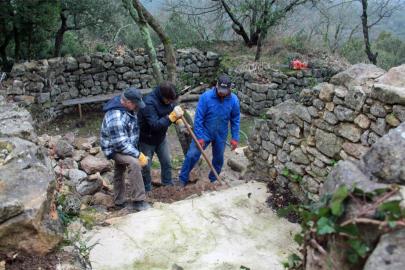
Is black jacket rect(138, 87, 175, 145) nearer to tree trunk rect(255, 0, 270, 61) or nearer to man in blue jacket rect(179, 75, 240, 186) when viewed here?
man in blue jacket rect(179, 75, 240, 186)

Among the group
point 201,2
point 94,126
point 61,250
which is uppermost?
point 201,2

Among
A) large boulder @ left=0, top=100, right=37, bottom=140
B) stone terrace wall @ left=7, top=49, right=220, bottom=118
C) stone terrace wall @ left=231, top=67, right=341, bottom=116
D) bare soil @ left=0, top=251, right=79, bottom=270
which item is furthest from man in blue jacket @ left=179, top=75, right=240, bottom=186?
stone terrace wall @ left=7, top=49, right=220, bottom=118

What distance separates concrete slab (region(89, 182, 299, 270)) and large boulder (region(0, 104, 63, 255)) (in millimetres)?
626

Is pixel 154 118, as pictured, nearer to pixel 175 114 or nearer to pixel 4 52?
pixel 175 114

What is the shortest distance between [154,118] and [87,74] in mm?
6357

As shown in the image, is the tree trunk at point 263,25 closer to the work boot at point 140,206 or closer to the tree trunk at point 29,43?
the tree trunk at point 29,43

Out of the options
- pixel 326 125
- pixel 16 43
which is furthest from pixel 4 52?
pixel 326 125

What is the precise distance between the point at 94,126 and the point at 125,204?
531 cm

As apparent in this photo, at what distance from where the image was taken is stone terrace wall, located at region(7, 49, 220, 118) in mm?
9516

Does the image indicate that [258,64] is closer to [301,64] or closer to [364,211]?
[301,64]

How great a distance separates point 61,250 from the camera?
9.19ft

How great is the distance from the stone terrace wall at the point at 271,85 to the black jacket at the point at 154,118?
5.99 m

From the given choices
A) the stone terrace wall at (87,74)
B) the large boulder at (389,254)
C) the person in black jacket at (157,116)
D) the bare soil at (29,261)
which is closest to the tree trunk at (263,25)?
the stone terrace wall at (87,74)

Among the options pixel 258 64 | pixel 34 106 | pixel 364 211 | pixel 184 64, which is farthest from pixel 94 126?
pixel 364 211
